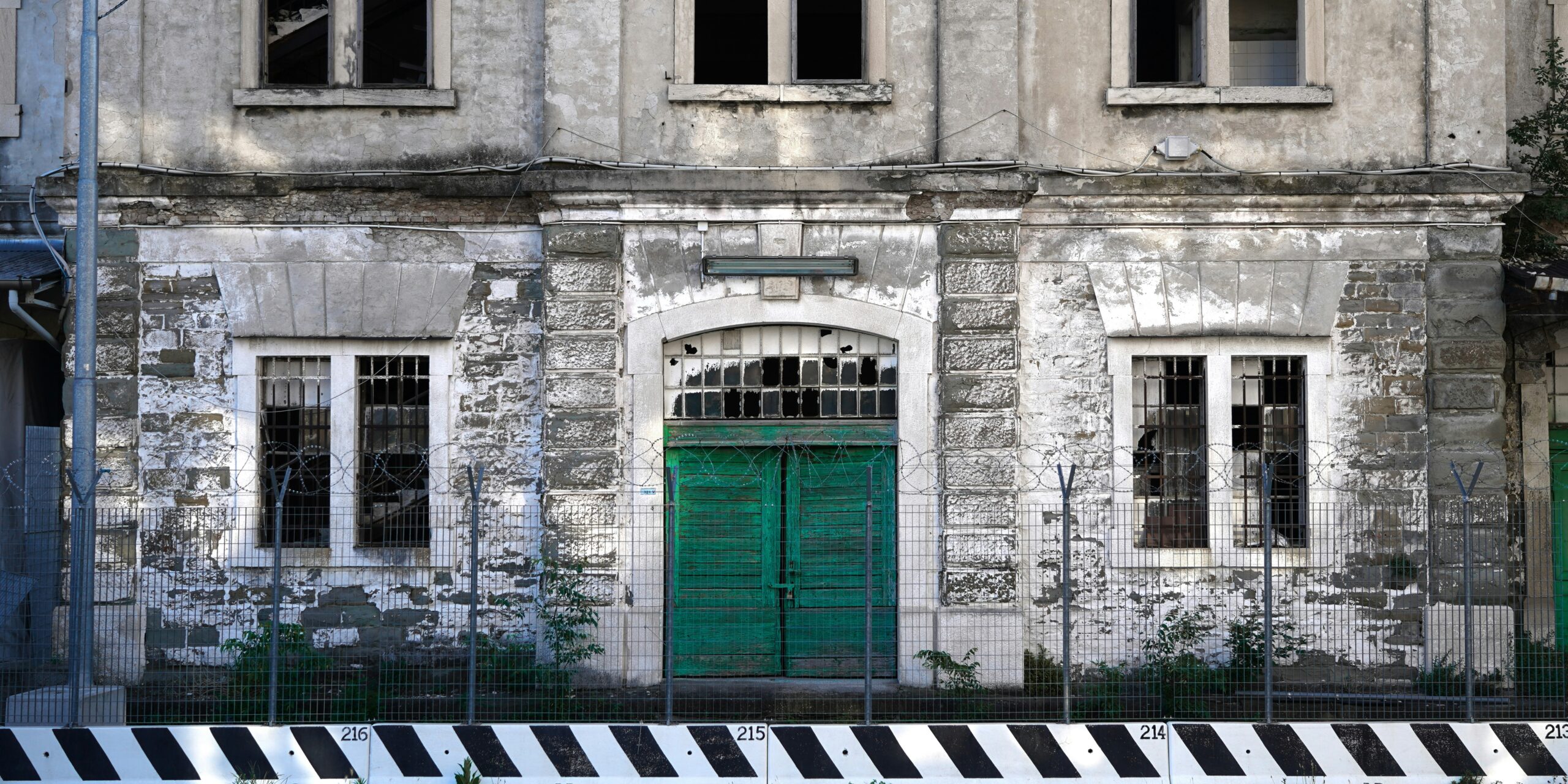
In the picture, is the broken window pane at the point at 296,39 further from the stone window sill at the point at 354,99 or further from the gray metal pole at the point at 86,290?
the gray metal pole at the point at 86,290

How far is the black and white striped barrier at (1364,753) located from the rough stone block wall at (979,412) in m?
3.65

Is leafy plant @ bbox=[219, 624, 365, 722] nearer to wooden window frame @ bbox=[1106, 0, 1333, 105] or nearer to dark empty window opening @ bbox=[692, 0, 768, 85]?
dark empty window opening @ bbox=[692, 0, 768, 85]

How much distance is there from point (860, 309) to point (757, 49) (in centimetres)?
291

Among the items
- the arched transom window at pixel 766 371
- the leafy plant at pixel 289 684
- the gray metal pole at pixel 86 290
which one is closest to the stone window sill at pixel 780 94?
the arched transom window at pixel 766 371

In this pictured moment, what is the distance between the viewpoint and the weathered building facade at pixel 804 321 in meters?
12.8

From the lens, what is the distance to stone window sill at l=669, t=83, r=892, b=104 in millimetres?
12867

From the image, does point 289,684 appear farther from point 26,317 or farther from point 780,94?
point 780,94

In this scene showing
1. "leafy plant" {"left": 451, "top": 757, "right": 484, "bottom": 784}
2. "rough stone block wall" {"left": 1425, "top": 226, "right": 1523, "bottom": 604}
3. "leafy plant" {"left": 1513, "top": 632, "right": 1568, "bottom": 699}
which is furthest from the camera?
"rough stone block wall" {"left": 1425, "top": 226, "right": 1523, "bottom": 604}

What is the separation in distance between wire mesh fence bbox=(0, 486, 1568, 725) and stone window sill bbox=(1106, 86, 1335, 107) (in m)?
3.53

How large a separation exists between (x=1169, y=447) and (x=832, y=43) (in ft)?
15.4

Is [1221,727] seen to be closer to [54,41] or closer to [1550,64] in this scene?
[1550,64]

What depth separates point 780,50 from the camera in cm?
1311

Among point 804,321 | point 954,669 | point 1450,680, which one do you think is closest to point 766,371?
point 804,321

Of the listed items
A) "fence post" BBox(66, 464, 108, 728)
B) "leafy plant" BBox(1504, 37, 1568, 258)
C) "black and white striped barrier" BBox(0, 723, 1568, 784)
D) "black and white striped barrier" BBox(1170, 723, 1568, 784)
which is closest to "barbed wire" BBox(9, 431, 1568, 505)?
"fence post" BBox(66, 464, 108, 728)
